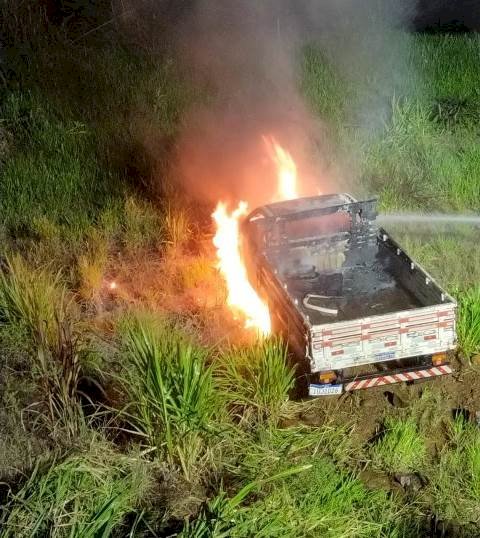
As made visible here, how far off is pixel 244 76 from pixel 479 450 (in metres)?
10.2

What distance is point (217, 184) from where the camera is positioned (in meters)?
10.6

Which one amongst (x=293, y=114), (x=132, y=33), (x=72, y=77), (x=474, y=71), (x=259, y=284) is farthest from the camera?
(x=132, y=33)

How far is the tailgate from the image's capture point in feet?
19.7

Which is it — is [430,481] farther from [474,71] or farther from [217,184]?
[474,71]

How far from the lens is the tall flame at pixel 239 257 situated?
24.3 ft

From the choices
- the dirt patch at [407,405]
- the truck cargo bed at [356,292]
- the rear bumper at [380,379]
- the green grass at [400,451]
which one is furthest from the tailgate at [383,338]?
the green grass at [400,451]

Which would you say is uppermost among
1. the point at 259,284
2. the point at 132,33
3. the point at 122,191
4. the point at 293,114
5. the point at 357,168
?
the point at 132,33

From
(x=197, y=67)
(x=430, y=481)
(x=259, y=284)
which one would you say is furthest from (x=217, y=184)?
(x=430, y=481)

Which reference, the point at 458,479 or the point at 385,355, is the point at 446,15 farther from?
the point at 458,479

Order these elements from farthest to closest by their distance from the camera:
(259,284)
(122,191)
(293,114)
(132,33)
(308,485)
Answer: (132,33)
(293,114)
(122,191)
(259,284)
(308,485)

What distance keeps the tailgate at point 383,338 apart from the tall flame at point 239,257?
0.91 meters

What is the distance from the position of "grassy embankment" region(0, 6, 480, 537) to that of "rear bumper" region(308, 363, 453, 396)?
0.68ft

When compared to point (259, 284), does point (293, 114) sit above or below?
above

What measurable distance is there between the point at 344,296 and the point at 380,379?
99 cm
